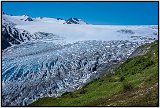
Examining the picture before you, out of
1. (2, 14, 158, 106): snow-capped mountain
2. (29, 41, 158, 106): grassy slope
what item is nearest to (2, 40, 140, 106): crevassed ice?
(2, 14, 158, 106): snow-capped mountain

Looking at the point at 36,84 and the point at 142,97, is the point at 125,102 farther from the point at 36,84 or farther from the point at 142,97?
the point at 36,84

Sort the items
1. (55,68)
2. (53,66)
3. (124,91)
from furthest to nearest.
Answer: (53,66) < (55,68) < (124,91)

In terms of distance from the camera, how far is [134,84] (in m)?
27.7

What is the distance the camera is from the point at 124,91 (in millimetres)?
25969

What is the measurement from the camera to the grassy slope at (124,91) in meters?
22.2

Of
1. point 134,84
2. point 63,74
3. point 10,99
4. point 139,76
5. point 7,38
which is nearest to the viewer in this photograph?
point 134,84

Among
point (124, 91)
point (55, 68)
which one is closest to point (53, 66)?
point (55, 68)

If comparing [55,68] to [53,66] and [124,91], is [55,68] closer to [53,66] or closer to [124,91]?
[53,66]

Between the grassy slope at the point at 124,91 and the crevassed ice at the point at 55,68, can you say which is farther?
the crevassed ice at the point at 55,68

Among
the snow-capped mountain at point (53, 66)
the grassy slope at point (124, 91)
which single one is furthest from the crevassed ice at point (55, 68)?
the grassy slope at point (124, 91)

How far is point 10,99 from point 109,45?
1684 centimetres

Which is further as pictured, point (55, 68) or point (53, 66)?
point (53, 66)

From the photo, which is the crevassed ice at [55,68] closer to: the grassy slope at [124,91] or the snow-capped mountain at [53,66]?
the snow-capped mountain at [53,66]

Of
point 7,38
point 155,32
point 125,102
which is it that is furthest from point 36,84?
point 155,32
